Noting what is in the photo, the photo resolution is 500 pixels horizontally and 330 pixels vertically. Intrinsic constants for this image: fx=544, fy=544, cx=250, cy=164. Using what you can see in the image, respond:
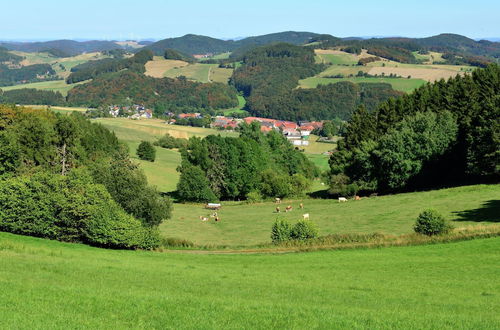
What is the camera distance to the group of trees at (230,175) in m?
83.0

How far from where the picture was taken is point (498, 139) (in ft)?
195

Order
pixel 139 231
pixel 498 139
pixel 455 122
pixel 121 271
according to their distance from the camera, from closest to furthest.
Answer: pixel 121 271
pixel 139 231
pixel 498 139
pixel 455 122

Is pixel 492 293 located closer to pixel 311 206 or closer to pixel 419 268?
pixel 419 268

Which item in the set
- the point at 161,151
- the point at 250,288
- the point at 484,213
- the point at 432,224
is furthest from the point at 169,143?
the point at 250,288

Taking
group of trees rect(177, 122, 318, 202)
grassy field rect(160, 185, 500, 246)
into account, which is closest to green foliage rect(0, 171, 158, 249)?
grassy field rect(160, 185, 500, 246)

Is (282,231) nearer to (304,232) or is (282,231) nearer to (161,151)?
(304,232)

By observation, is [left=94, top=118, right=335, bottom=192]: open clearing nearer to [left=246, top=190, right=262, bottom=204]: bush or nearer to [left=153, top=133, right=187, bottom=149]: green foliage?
[left=153, top=133, right=187, bottom=149]: green foliage

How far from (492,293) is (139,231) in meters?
24.8

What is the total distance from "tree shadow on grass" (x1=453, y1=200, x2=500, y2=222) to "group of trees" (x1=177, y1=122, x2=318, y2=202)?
119 feet

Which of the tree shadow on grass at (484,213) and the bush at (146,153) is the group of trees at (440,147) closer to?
the tree shadow on grass at (484,213)

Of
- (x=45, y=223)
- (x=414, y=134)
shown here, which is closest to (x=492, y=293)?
(x=45, y=223)

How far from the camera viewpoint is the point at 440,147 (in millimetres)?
68625

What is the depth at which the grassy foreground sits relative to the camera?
17641 mm

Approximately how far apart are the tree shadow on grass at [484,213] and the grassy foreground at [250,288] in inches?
420
